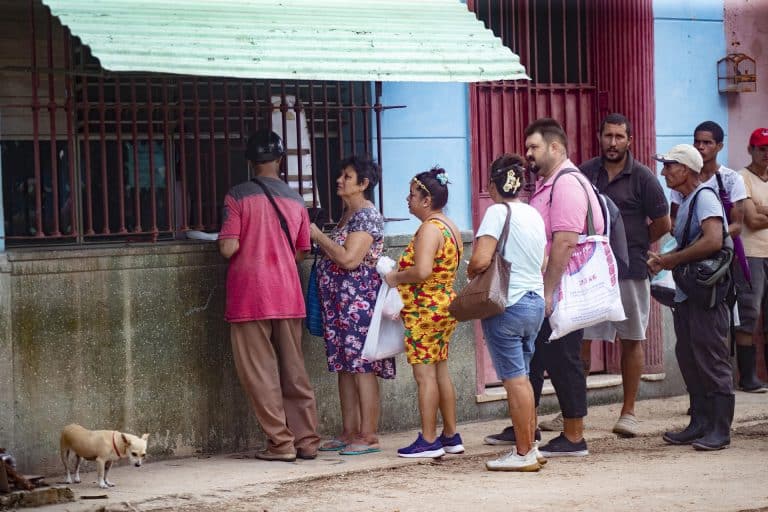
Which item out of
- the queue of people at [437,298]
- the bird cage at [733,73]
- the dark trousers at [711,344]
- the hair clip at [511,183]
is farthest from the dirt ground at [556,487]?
the bird cage at [733,73]

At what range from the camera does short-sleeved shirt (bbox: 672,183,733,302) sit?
7.91m

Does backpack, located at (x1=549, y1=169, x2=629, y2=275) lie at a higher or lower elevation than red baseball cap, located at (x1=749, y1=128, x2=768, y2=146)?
lower

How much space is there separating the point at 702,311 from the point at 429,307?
167 centimetres

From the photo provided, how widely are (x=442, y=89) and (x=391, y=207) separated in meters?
0.90

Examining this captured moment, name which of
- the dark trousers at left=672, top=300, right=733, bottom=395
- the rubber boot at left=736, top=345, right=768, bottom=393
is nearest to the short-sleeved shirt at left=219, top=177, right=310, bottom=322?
the dark trousers at left=672, top=300, right=733, bottom=395

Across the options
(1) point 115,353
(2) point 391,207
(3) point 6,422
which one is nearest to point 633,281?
(2) point 391,207

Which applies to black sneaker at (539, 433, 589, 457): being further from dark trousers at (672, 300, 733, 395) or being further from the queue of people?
dark trousers at (672, 300, 733, 395)

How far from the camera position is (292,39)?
7.56m

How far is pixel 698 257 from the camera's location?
26.0 feet

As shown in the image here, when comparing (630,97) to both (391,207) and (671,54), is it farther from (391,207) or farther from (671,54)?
(391,207)

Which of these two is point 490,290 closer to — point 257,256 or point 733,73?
point 257,256

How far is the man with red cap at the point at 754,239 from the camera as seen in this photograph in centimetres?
998

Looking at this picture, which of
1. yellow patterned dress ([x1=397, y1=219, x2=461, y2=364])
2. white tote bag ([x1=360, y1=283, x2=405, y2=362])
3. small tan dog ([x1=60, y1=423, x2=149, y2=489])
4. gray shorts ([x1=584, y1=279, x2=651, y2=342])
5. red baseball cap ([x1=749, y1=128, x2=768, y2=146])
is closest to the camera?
small tan dog ([x1=60, y1=423, x2=149, y2=489])

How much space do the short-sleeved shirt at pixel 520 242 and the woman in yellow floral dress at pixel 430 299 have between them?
382 mm
